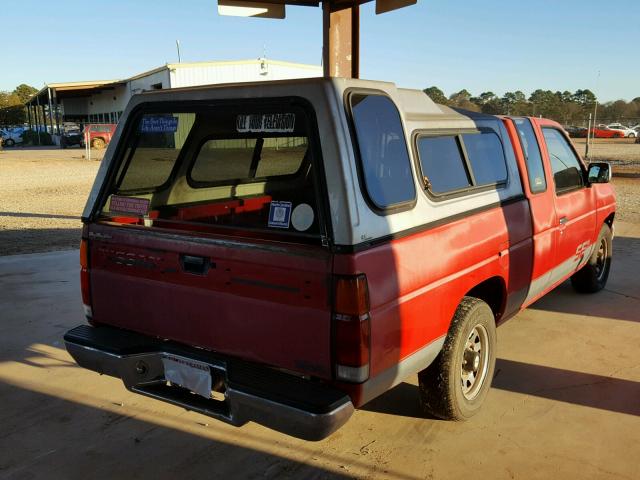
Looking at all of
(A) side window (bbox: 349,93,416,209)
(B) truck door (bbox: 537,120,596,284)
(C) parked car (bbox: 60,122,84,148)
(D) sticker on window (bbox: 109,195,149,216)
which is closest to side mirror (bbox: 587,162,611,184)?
(B) truck door (bbox: 537,120,596,284)

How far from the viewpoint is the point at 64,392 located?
12.7 feet

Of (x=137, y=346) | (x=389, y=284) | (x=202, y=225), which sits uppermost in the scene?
(x=202, y=225)

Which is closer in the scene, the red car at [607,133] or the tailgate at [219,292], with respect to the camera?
the tailgate at [219,292]

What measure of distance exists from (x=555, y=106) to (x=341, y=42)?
4722 centimetres

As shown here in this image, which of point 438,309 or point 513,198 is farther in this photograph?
point 513,198

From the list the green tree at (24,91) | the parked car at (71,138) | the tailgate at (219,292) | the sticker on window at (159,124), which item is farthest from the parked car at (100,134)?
Result: the green tree at (24,91)

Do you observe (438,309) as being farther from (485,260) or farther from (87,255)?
(87,255)

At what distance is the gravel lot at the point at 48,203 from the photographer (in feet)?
29.9

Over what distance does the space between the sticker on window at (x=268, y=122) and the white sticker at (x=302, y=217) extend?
47 centimetres

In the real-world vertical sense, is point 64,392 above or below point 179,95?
below

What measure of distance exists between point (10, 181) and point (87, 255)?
1867cm

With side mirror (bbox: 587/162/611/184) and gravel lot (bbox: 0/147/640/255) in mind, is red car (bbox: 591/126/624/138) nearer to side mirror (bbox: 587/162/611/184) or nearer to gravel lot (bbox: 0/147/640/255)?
gravel lot (bbox: 0/147/640/255)

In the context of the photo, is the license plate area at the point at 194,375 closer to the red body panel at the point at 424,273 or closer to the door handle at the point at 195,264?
the door handle at the point at 195,264

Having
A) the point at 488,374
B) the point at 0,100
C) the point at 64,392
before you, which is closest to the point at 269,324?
the point at 488,374
